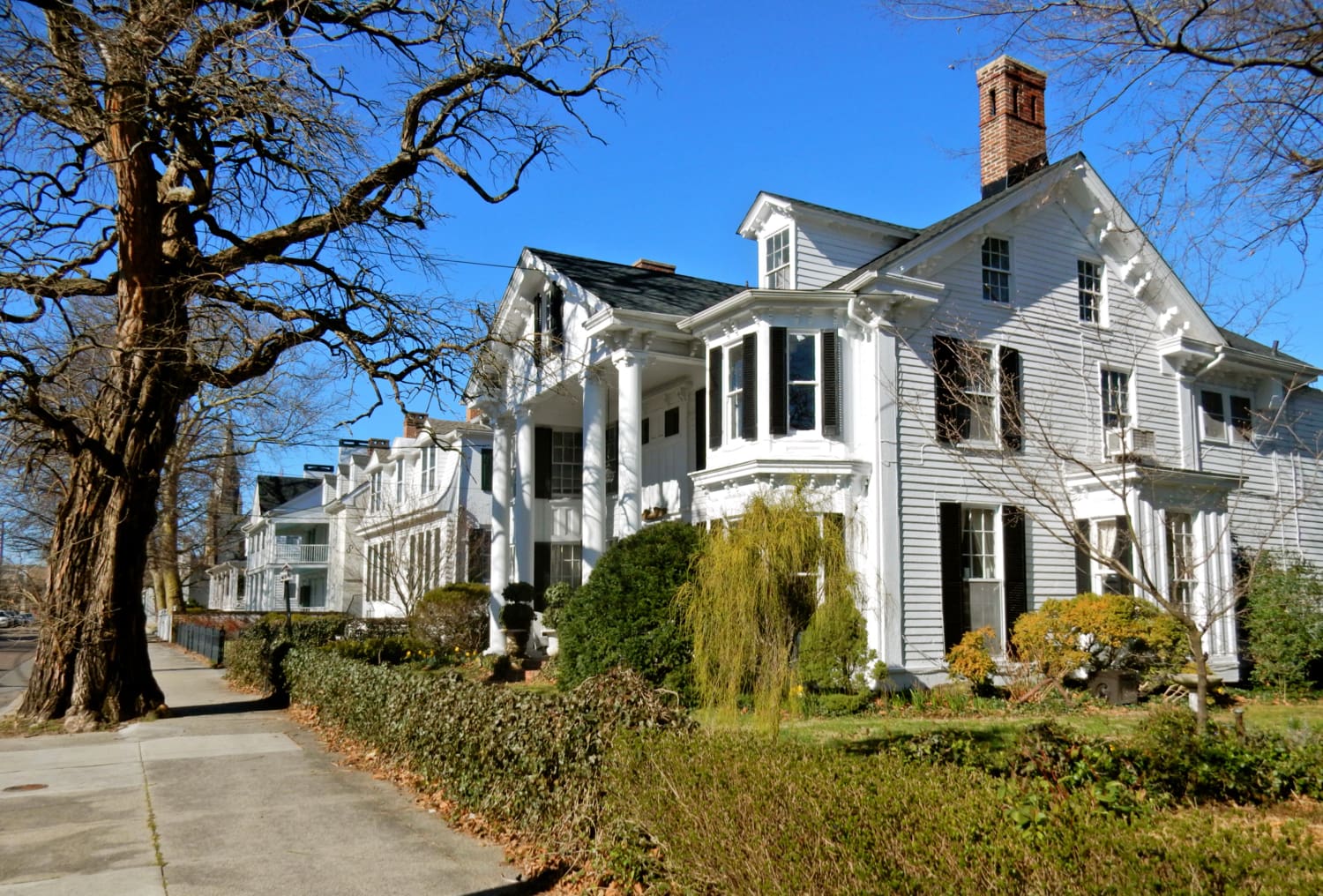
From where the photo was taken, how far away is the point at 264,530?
63.7m

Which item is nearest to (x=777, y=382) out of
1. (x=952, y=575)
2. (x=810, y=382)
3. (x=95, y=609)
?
(x=810, y=382)

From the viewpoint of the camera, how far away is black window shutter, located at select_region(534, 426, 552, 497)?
2483 centimetres

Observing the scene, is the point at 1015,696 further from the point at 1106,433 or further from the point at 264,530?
the point at 264,530

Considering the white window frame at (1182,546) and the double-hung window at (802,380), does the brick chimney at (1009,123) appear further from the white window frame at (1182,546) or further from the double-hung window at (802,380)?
the white window frame at (1182,546)

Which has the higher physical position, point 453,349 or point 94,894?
point 453,349

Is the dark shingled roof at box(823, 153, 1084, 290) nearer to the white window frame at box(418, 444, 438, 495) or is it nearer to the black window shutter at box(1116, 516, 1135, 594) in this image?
the black window shutter at box(1116, 516, 1135, 594)

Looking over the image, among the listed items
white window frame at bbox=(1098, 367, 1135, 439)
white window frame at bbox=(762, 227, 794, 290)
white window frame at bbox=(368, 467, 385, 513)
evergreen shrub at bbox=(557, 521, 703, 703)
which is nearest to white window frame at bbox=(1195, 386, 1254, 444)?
white window frame at bbox=(1098, 367, 1135, 439)

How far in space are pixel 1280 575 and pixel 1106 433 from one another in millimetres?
3933

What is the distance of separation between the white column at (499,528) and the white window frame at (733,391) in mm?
7721


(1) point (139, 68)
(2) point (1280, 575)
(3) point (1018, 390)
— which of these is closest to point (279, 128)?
(1) point (139, 68)

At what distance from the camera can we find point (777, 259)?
19.3 metres

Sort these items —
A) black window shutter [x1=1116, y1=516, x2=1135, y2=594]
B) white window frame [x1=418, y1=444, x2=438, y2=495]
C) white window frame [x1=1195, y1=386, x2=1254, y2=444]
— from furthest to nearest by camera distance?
white window frame [x1=418, y1=444, x2=438, y2=495], white window frame [x1=1195, y1=386, x2=1254, y2=444], black window shutter [x1=1116, y1=516, x2=1135, y2=594]

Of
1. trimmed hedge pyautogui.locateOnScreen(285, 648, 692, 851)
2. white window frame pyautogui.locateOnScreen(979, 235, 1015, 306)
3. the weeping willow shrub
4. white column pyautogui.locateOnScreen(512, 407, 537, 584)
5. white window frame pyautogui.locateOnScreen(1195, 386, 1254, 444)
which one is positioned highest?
white window frame pyautogui.locateOnScreen(979, 235, 1015, 306)

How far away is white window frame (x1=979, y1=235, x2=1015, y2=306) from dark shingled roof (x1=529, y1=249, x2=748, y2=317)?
5.53m
